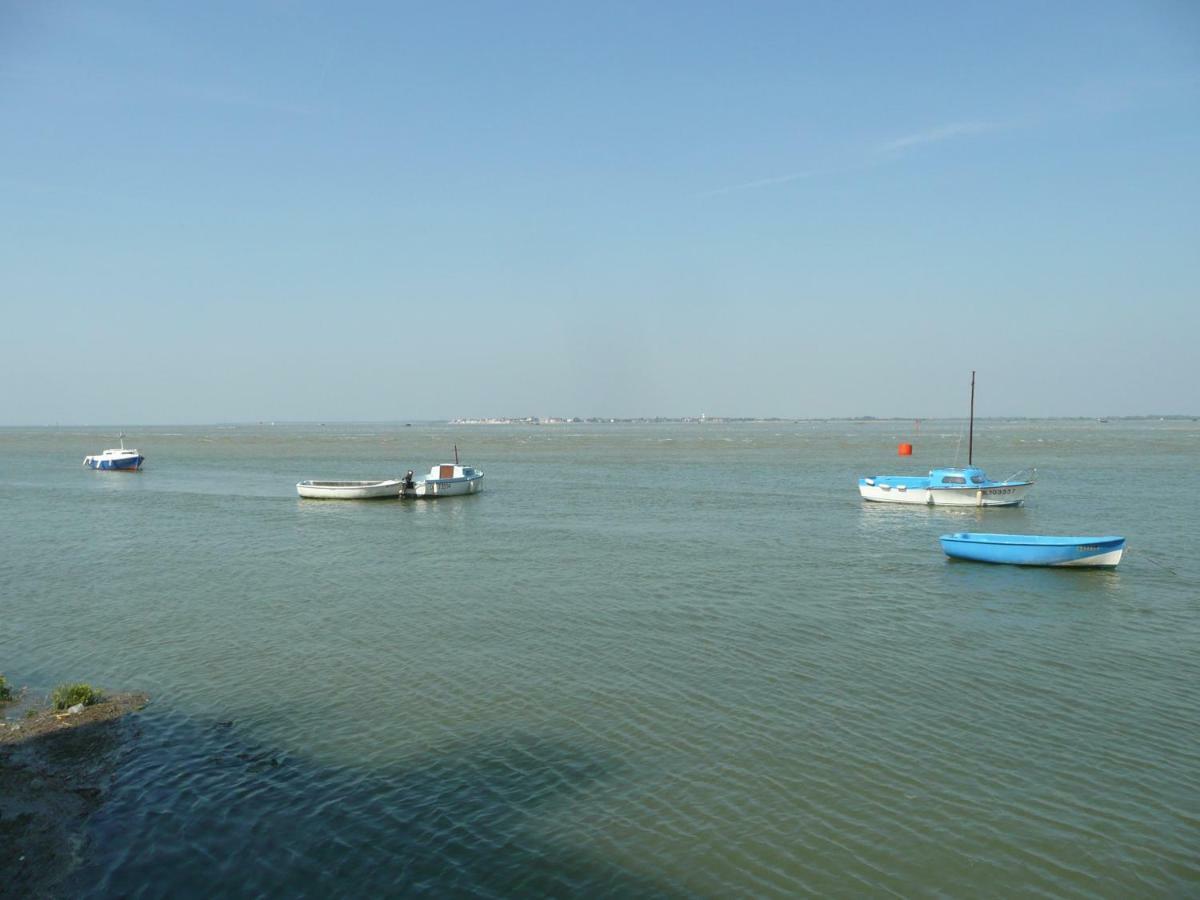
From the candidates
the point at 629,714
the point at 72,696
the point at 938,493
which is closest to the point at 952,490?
the point at 938,493

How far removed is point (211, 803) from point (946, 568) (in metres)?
26.3

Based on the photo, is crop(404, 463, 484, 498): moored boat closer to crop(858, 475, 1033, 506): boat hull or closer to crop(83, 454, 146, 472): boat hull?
crop(858, 475, 1033, 506): boat hull

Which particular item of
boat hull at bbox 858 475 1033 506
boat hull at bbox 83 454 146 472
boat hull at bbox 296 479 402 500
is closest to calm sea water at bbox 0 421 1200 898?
boat hull at bbox 858 475 1033 506

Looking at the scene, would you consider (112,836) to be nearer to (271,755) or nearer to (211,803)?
(211,803)

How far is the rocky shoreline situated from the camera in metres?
10.5

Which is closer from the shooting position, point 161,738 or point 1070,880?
point 1070,880

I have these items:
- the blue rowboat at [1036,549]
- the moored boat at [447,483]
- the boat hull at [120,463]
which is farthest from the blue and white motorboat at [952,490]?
the boat hull at [120,463]

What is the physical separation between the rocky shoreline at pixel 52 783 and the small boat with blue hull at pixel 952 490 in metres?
44.7

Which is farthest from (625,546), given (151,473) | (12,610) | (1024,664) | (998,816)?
(151,473)

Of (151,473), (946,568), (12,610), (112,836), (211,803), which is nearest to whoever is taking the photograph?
(112,836)

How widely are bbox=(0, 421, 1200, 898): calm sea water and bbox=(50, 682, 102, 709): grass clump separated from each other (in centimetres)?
115

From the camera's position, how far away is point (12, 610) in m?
24.2

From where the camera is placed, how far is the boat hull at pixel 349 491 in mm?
55938

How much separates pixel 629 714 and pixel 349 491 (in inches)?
1731
